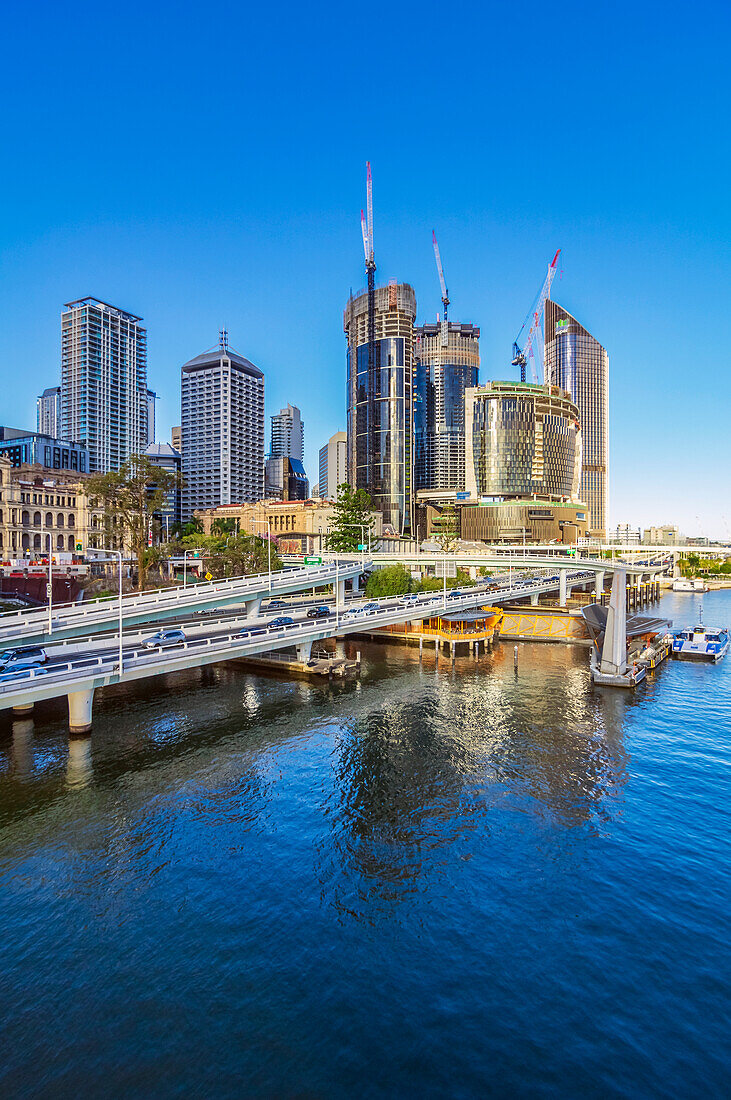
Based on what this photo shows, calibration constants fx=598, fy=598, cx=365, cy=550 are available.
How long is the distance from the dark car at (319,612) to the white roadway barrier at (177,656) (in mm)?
5239

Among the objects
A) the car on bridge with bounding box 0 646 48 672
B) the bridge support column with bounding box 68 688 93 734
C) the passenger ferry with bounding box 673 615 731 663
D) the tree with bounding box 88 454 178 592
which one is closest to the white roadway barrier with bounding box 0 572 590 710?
the bridge support column with bounding box 68 688 93 734

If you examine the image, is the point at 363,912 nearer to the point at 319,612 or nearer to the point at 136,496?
the point at 319,612

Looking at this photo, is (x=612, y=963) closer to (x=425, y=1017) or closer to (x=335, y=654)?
(x=425, y=1017)

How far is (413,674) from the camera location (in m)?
74.5

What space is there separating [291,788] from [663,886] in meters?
22.5

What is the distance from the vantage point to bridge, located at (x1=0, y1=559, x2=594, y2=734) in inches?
1779

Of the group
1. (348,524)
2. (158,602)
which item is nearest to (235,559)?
(348,524)

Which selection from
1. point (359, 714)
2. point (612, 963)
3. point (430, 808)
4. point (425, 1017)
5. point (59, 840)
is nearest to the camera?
point (425, 1017)

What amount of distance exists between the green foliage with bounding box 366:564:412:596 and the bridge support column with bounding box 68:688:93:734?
65511mm

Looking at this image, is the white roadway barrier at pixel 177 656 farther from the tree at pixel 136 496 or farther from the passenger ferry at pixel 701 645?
the tree at pixel 136 496

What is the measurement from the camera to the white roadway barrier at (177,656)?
43.2 metres

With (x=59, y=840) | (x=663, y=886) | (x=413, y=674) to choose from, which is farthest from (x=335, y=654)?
(x=663, y=886)

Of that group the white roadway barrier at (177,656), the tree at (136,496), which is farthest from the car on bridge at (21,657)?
the tree at (136,496)

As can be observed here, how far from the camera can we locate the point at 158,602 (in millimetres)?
69812
